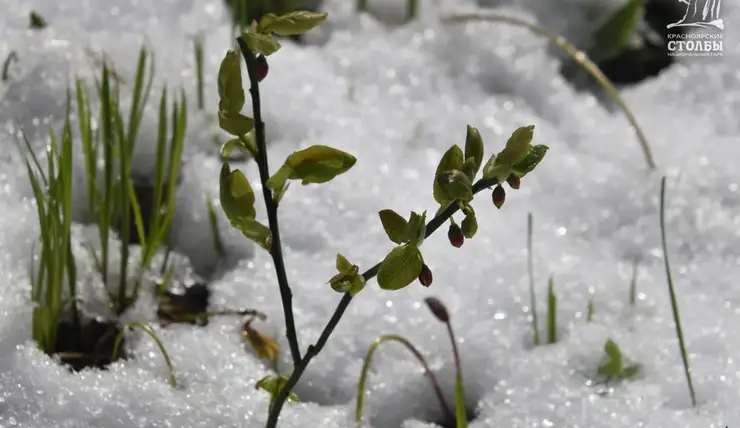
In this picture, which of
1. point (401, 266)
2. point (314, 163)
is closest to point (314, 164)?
point (314, 163)

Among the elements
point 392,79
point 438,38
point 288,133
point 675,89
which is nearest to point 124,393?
point 288,133

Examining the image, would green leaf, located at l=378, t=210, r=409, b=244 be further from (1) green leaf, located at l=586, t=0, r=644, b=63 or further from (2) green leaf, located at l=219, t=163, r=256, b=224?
(1) green leaf, located at l=586, t=0, r=644, b=63

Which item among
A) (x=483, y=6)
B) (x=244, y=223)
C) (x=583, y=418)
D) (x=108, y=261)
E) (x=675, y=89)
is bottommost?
(x=583, y=418)

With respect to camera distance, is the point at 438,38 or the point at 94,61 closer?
the point at 94,61

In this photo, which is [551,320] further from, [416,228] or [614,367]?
[416,228]

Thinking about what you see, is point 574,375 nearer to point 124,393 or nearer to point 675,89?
point 124,393

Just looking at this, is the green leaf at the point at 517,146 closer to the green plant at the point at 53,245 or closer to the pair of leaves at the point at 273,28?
the pair of leaves at the point at 273,28

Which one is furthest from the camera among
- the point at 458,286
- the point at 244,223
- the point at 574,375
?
the point at 458,286

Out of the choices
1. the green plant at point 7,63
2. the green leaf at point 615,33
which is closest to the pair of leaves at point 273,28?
the green plant at point 7,63
